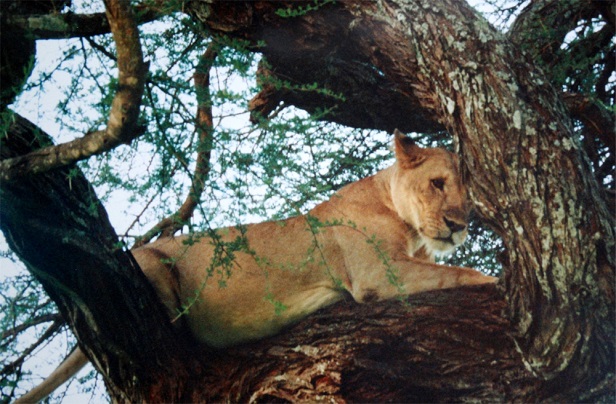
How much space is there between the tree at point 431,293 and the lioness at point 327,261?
186 millimetres

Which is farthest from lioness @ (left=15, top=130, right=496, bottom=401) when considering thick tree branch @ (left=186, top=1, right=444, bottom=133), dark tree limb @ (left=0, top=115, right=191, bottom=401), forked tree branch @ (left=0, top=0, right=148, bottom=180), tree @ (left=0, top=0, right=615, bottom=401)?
forked tree branch @ (left=0, top=0, right=148, bottom=180)

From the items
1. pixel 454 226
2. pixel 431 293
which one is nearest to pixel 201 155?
pixel 431 293

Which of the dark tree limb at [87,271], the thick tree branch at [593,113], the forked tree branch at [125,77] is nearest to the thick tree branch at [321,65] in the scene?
the thick tree branch at [593,113]

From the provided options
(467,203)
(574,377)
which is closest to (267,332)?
(467,203)

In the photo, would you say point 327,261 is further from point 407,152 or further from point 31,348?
point 31,348

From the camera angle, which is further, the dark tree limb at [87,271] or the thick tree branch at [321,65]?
the thick tree branch at [321,65]

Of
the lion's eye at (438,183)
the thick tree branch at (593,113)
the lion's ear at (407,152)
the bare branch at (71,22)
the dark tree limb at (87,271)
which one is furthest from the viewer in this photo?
the lion's ear at (407,152)

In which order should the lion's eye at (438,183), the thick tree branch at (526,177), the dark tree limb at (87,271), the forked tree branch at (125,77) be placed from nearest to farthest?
the forked tree branch at (125,77) < the thick tree branch at (526,177) < the dark tree limb at (87,271) < the lion's eye at (438,183)

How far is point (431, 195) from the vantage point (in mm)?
4871

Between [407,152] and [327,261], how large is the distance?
2.95ft

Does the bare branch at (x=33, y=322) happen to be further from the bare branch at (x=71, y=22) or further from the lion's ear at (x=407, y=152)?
the lion's ear at (x=407, y=152)

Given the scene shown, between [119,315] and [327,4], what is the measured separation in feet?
7.81

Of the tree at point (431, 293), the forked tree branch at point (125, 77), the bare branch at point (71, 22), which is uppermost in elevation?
the bare branch at point (71, 22)

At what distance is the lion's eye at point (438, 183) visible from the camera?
4879 mm
